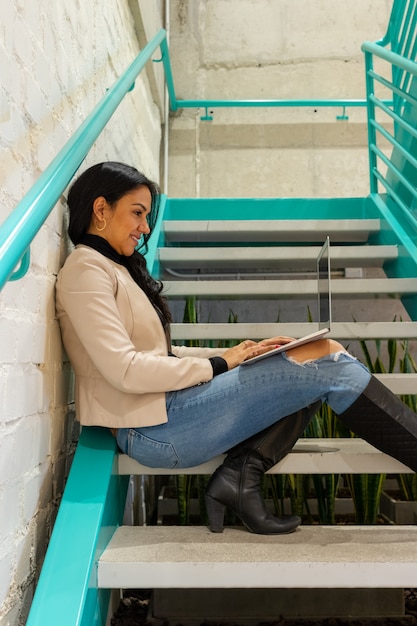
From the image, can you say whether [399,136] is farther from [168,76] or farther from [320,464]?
[320,464]

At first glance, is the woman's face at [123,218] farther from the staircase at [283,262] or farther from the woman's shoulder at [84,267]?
the staircase at [283,262]

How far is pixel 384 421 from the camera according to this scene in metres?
1.43

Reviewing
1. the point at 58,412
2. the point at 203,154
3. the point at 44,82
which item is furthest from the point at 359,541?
the point at 203,154

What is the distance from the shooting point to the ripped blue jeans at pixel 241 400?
1418mm

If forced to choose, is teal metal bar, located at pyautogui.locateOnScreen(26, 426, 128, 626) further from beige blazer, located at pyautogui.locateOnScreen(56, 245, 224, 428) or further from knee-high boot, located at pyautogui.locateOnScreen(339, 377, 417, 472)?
knee-high boot, located at pyautogui.locateOnScreen(339, 377, 417, 472)

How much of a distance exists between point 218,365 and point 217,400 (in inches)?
3.7

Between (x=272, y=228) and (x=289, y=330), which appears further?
(x=272, y=228)

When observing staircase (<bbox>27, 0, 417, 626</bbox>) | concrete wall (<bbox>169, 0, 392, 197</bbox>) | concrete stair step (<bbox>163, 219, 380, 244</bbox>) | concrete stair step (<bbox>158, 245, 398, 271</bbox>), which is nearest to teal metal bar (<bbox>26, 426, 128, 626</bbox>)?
staircase (<bbox>27, 0, 417, 626</bbox>)

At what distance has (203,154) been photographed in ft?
13.0

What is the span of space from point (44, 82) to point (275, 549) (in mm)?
1104

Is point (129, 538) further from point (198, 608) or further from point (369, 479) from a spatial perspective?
point (369, 479)

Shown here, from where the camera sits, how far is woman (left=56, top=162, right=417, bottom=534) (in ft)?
4.57

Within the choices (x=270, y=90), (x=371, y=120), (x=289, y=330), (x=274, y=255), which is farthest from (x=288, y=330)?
(x=270, y=90)

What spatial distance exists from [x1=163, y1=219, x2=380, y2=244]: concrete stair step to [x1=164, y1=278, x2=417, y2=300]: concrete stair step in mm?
392
